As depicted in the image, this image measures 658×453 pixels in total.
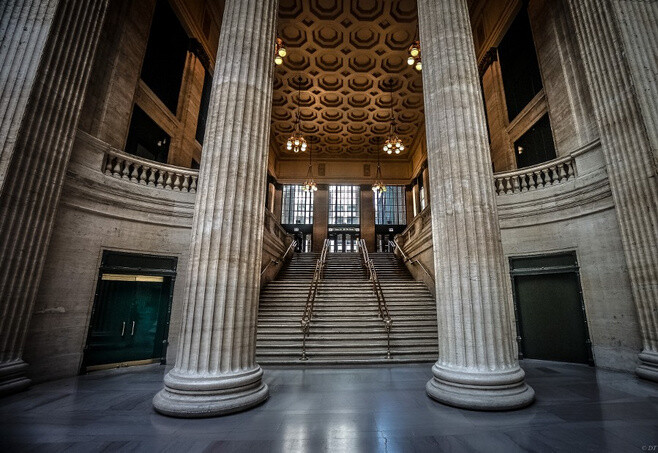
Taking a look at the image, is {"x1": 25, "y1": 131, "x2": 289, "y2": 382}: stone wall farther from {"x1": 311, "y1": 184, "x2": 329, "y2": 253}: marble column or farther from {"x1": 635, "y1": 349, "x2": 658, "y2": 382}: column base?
{"x1": 311, "y1": 184, "x2": 329, "y2": 253}: marble column

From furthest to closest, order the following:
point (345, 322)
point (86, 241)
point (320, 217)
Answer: point (320, 217) < point (345, 322) < point (86, 241)

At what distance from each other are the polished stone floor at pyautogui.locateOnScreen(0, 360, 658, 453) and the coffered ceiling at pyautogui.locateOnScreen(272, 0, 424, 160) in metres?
12.3

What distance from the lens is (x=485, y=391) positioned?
3621mm

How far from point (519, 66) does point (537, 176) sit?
4.84m

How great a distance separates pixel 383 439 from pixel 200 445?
1.68 meters

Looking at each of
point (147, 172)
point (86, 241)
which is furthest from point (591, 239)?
point (86, 241)

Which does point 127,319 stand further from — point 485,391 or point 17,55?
point 485,391

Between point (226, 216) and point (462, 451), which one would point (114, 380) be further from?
point (462, 451)

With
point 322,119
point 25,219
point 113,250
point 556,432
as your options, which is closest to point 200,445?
point 556,432

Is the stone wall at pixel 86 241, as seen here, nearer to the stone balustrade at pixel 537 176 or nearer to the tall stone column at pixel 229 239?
the tall stone column at pixel 229 239

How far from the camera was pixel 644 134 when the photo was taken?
17.6ft

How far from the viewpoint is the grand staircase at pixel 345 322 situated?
21.9 feet

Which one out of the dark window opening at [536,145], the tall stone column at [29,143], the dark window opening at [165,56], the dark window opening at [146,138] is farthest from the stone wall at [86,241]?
the dark window opening at [536,145]

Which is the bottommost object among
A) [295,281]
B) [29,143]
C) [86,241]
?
[295,281]
